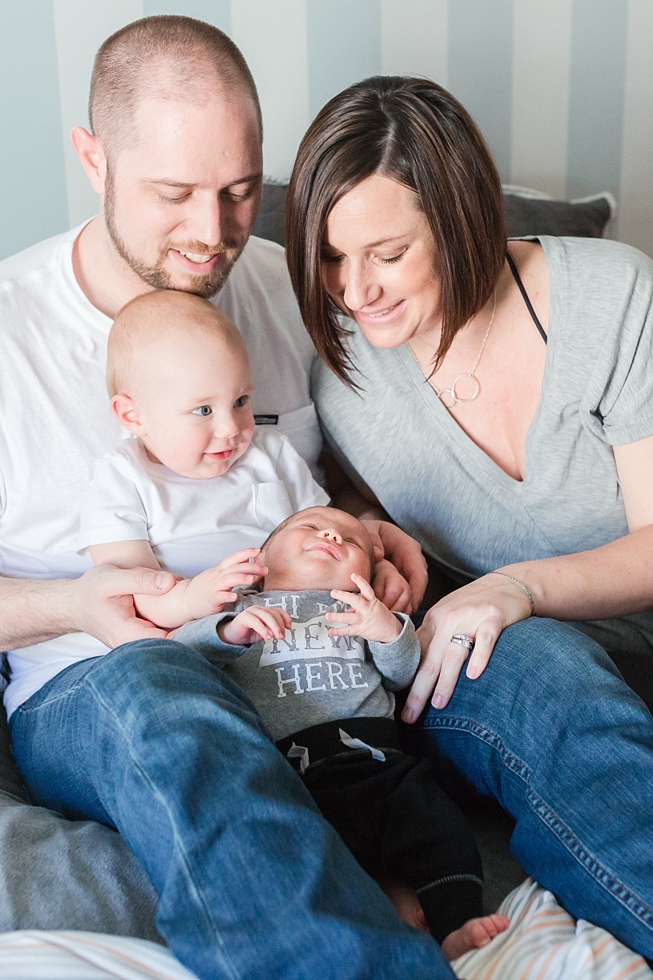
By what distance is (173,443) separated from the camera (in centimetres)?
148

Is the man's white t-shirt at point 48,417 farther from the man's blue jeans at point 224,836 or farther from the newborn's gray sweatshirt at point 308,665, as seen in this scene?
the man's blue jeans at point 224,836

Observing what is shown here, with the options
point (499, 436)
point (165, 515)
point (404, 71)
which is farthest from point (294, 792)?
point (404, 71)

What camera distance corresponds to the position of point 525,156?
2605 millimetres

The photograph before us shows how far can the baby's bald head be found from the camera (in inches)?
57.3

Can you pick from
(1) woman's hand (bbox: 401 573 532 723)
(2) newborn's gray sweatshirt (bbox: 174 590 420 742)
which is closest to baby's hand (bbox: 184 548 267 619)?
(2) newborn's gray sweatshirt (bbox: 174 590 420 742)

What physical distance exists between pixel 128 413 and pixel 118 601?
0.34 m

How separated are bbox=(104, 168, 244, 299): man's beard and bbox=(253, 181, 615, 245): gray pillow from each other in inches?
17.8

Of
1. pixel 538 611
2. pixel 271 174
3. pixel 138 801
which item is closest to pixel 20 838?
pixel 138 801

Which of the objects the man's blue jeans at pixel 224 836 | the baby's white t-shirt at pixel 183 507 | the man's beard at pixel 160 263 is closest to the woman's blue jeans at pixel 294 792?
the man's blue jeans at pixel 224 836

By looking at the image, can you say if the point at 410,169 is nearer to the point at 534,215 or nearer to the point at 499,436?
the point at 499,436

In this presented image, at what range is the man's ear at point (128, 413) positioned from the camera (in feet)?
4.88

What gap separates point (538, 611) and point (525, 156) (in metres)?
1.66

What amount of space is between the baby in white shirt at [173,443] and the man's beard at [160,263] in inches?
2.6

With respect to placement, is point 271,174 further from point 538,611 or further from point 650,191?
point 538,611
